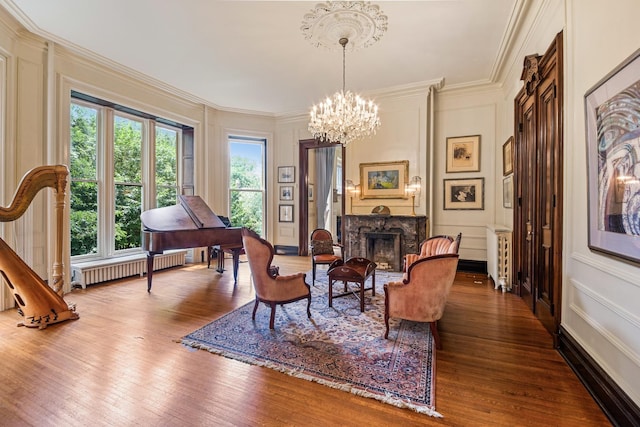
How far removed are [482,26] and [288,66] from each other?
2889 mm

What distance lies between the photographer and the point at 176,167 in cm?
659

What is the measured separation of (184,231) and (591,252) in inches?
182

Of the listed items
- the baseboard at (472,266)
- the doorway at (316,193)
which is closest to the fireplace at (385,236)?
the doorway at (316,193)

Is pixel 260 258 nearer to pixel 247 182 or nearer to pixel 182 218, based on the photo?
A: pixel 182 218

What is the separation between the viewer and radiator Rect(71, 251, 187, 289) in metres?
4.62

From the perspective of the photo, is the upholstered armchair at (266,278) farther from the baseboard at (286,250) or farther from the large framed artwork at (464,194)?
the baseboard at (286,250)

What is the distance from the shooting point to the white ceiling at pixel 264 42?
344 cm

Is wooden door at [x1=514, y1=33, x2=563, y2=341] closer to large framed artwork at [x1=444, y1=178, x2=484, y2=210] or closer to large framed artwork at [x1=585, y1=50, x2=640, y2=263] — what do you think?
large framed artwork at [x1=585, y1=50, x2=640, y2=263]

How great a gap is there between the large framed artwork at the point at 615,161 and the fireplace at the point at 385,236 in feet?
12.0

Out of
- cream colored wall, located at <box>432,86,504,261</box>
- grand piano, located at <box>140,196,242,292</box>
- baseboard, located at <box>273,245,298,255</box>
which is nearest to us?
grand piano, located at <box>140,196,242,292</box>

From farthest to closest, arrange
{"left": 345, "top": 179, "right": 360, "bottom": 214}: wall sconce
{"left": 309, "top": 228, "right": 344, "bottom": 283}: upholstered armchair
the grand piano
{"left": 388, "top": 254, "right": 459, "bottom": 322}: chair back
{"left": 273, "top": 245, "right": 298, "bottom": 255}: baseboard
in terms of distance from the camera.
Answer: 1. {"left": 273, "top": 245, "right": 298, "bottom": 255}: baseboard
2. {"left": 345, "top": 179, "right": 360, "bottom": 214}: wall sconce
3. {"left": 309, "top": 228, "right": 344, "bottom": 283}: upholstered armchair
4. the grand piano
5. {"left": 388, "top": 254, "right": 459, "bottom": 322}: chair back

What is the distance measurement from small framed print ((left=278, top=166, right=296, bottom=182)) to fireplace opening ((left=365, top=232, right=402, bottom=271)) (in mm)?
2663

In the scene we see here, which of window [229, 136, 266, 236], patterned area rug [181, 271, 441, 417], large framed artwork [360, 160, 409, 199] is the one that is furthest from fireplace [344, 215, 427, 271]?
window [229, 136, 266, 236]

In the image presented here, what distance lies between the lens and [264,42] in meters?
4.20
